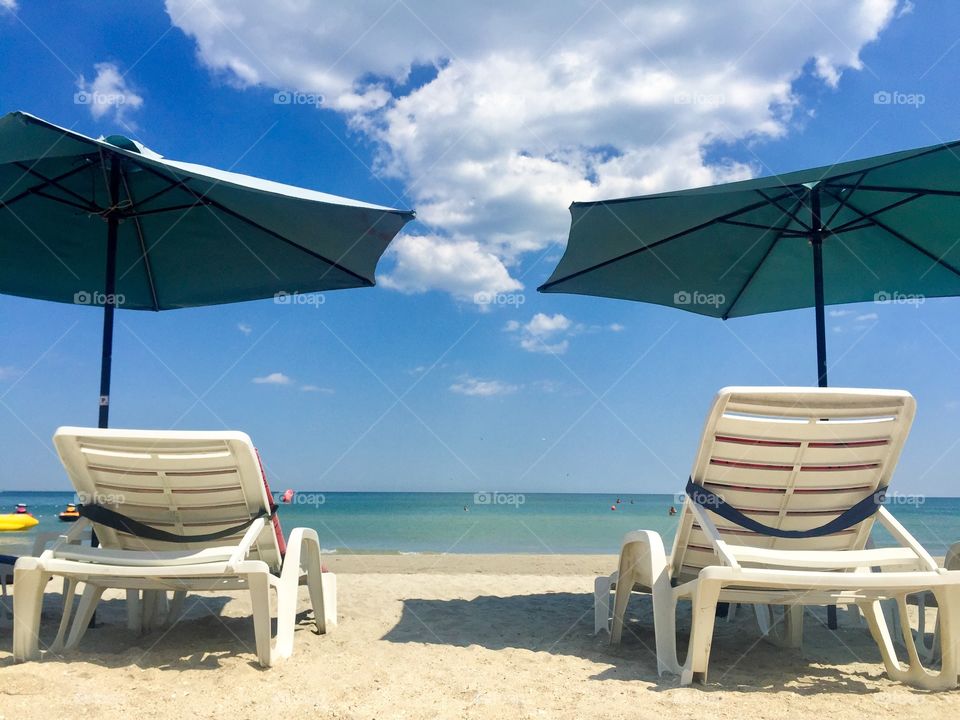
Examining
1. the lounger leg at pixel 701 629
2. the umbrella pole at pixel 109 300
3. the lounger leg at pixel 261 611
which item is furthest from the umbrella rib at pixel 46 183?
the lounger leg at pixel 701 629

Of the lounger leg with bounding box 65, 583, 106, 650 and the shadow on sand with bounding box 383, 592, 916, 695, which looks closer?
the shadow on sand with bounding box 383, 592, 916, 695

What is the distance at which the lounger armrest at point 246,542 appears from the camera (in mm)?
2558

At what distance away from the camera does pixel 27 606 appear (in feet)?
8.72

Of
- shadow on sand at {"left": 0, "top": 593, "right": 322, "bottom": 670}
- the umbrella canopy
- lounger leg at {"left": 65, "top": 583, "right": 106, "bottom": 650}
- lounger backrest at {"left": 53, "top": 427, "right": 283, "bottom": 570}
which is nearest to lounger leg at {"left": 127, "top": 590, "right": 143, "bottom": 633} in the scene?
shadow on sand at {"left": 0, "top": 593, "right": 322, "bottom": 670}

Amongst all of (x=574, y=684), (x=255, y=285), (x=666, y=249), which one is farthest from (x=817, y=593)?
(x=255, y=285)

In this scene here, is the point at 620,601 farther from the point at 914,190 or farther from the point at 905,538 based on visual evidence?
the point at 914,190

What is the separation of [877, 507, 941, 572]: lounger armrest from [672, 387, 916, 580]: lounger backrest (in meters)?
0.07

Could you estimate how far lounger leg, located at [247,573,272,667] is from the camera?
8.38 feet

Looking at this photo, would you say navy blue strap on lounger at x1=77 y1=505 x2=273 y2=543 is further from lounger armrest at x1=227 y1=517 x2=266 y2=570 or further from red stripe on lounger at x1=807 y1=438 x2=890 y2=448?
red stripe on lounger at x1=807 y1=438 x2=890 y2=448

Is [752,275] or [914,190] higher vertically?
[914,190]

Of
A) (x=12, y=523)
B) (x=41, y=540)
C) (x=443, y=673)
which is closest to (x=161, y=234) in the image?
(x=41, y=540)

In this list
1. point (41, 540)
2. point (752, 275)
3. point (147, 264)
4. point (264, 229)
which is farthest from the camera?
point (752, 275)

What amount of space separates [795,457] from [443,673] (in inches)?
64.6

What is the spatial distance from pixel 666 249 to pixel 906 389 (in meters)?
2.95
